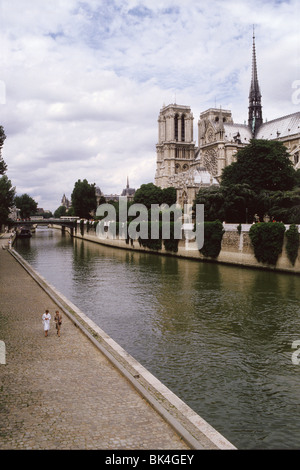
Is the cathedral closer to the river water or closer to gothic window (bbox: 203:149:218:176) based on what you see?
gothic window (bbox: 203:149:218:176)

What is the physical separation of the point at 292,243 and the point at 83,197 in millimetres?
88984

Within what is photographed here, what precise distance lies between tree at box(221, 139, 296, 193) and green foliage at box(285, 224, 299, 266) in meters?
17.3

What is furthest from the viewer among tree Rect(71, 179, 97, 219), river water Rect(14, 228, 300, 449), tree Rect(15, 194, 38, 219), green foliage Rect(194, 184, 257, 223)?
tree Rect(15, 194, 38, 219)

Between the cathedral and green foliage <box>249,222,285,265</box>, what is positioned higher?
the cathedral

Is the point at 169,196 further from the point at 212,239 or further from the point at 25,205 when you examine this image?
the point at 25,205

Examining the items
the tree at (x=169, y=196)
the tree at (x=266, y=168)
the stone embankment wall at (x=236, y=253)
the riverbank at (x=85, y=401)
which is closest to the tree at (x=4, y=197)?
the stone embankment wall at (x=236, y=253)

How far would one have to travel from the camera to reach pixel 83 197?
11694cm

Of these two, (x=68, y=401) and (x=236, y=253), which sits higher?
(x=236, y=253)

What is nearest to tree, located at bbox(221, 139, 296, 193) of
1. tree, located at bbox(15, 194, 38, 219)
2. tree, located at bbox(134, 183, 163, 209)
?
tree, located at bbox(134, 183, 163, 209)

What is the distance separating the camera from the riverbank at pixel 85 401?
7.68 m

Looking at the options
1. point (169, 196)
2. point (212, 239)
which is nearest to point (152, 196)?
point (169, 196)

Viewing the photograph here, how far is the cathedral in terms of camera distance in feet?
294
